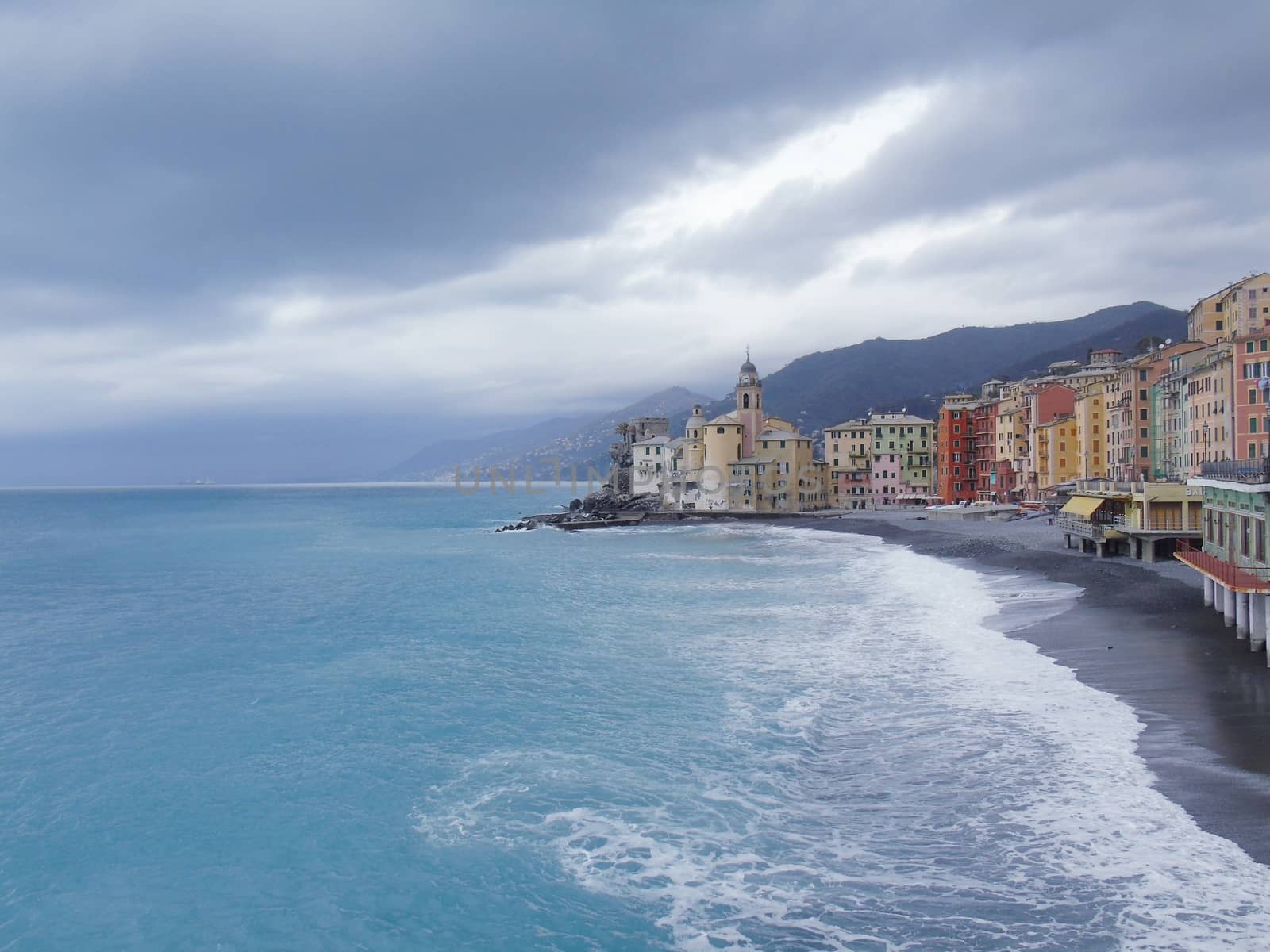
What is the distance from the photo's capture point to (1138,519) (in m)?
47.8

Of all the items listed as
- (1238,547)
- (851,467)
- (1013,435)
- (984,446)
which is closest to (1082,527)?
(1238,547)

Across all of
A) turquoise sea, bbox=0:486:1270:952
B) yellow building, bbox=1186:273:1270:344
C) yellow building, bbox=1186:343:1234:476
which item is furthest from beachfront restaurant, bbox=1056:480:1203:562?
yellow building, bbox=1186:273:1270:344

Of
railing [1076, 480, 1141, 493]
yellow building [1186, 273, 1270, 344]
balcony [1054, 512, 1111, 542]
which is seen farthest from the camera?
yellow building [1186, 273, 1270, 344]

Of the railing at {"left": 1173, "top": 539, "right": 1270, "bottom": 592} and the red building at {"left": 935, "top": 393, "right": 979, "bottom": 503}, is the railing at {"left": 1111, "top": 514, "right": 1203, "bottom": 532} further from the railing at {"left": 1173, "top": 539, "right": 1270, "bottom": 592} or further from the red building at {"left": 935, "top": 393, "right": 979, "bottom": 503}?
the red building at {"left": 935, "top": 393, "right": 979, "bottom": 503}

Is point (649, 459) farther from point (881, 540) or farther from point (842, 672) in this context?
point (842, 672)

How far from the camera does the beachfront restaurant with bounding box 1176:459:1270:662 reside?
80.9ft

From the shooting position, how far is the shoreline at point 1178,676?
48.4 ft

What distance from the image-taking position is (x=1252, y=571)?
25422 millimetres

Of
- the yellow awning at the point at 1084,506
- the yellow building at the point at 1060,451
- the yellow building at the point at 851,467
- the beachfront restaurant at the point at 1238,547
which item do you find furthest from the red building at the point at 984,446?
the beachfront restaurant at the point at 1238,547

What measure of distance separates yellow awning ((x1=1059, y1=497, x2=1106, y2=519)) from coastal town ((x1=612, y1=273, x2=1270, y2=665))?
0.64 ft

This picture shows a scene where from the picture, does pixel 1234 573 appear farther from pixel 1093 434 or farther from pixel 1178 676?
pixel 1093 434

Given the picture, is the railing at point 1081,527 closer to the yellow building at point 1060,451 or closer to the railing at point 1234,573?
the railing at point 1234,573

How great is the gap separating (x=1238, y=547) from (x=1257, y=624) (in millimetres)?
5268

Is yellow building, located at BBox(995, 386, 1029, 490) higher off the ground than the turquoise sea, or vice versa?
yellow building, located at BBox(995, 386, 1029, 490)
